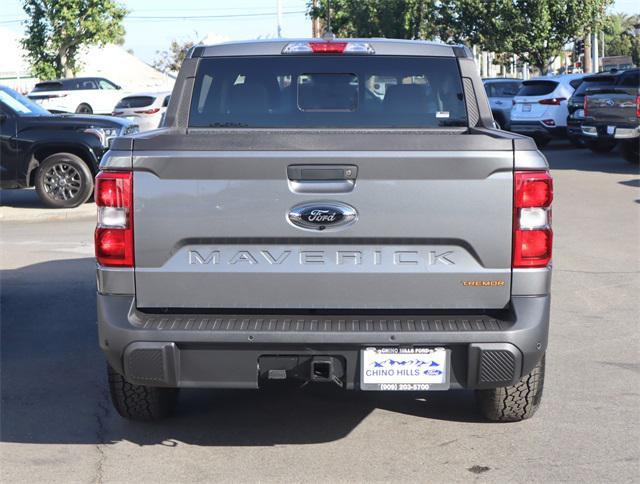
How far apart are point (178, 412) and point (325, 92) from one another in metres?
1.92

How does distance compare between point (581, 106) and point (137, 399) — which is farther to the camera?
point (581, 106)

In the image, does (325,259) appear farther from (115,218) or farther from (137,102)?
(137,102)

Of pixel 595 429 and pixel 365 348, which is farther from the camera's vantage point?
pixel 595 429

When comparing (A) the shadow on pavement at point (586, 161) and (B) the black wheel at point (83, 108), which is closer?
(A) the shadow on pavement at point (586, 161)

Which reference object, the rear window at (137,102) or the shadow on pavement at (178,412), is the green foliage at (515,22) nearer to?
the rear window at (137,102)

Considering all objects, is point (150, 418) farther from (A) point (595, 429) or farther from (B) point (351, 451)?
(A) point (595, 429)

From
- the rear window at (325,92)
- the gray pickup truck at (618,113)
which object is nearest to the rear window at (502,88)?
the gray pickup truck at (618,113)

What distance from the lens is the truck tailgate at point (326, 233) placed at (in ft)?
15.2

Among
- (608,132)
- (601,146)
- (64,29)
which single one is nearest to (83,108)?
(64,29)

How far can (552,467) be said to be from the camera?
16.3 feet

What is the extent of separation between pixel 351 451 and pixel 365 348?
82cm

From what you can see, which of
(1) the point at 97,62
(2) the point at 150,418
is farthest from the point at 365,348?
(1) the point at 97,62

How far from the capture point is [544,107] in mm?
24234

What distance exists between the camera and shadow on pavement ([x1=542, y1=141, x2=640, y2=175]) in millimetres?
19866
